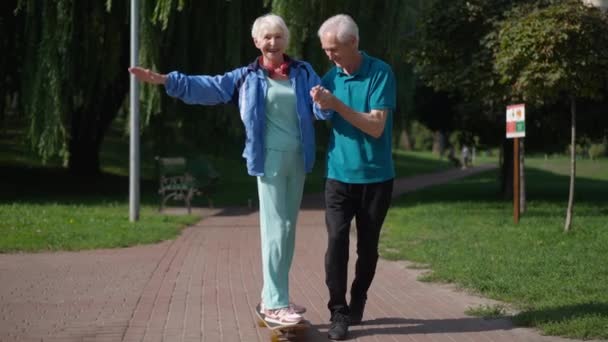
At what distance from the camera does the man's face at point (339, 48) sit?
233 inches

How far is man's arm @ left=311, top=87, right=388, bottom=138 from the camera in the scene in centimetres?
561

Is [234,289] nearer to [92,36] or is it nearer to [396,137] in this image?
[92,36]

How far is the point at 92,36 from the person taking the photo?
58.4 feet

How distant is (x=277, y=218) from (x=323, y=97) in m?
0.83

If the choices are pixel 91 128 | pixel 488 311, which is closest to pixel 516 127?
pixel 488 311

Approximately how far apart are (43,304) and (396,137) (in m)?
18.1

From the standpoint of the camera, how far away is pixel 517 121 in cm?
1416

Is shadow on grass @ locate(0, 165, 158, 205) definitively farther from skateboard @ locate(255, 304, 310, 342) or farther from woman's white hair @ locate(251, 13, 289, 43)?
skateboard @ locate(255, 304, 310, 342)

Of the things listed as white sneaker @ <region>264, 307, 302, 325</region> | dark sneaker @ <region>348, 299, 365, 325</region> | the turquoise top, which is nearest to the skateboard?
white sneaker @ <region>264, 307, 302, 325</region>

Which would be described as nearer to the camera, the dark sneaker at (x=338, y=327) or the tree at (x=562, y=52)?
the dark sneaker at (x=338, y=327)

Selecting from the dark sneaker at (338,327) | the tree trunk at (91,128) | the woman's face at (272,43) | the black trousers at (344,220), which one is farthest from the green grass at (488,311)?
the tree trunk at (91,128)

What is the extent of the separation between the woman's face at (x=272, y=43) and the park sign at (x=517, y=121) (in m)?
8.67

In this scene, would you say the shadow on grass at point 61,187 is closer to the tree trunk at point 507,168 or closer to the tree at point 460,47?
the tree at point 460,47

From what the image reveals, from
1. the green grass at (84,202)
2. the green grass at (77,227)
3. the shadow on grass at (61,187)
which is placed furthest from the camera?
the shadow on grass at (61,187)
